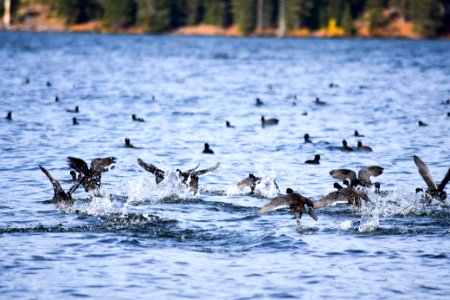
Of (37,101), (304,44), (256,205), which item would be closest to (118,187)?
(256,205)

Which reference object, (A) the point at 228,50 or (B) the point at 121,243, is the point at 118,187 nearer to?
(B) the point at 121,243

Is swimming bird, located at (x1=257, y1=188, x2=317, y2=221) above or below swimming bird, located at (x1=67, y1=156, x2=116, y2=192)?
below

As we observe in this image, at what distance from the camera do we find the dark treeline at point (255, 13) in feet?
451

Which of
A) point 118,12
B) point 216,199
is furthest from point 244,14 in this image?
point 216,199

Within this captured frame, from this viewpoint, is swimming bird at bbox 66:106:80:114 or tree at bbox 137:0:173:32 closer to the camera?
swimming bird at bbox 66:106:80:114

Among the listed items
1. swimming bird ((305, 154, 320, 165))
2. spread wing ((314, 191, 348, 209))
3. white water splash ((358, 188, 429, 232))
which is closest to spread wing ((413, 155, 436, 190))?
white water splash ((358, 188, 429, 232))

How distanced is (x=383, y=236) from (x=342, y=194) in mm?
1594

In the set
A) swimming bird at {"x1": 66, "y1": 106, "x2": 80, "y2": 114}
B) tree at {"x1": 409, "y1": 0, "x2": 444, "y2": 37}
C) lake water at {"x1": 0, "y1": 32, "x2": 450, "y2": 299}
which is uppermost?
tree at {"x1": 409, "y1": 0, "x2": 444, "y2": 37}

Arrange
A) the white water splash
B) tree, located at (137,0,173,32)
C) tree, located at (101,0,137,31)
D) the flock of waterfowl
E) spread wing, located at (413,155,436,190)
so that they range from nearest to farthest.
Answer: the flock of waterfowl
the white water splash
spread wing, located at (413,155,436,190)
tree, located at (137,0,173,32)
tree, located at (101,0,137,31)

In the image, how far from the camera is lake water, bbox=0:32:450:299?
14000 mm

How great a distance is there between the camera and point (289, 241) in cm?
1630

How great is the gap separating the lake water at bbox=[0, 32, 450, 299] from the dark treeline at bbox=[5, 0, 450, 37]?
270ft

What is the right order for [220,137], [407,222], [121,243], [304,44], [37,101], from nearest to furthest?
[121,243] < [407,222] < [220,137] < [37,101] < [304,44]

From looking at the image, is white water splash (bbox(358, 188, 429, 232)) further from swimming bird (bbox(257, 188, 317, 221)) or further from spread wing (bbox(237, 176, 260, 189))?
spread wing (bbox(237, 176, 260, 189))
